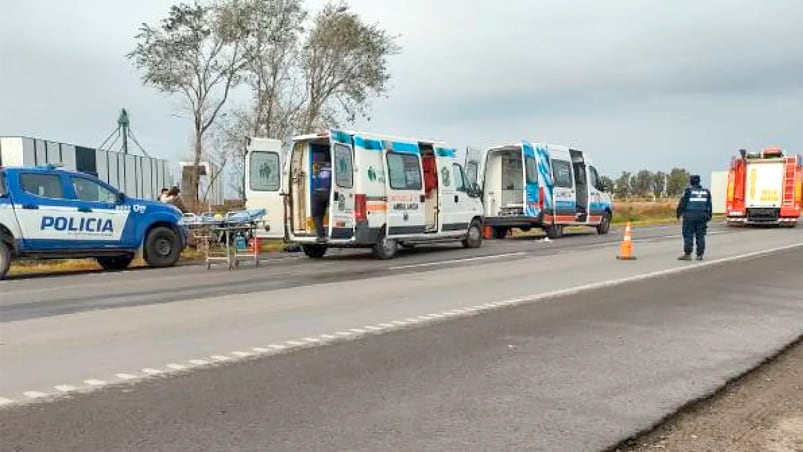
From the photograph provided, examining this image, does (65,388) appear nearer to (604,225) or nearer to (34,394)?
(34,394)

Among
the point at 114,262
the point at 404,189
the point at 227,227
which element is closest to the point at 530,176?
the point at 404,189

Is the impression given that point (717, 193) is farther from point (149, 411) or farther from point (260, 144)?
point (149, 411)

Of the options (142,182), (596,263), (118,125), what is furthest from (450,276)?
(118,125)

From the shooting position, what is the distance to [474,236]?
2002 cm

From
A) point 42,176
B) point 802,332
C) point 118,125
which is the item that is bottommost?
point 802,332

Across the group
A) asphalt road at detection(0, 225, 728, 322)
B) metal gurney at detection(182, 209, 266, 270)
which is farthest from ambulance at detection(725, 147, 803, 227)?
metal gurney at detection(182, 209, 266, 270)

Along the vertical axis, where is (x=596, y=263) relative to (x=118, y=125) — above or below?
below

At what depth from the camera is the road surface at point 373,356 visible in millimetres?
4594

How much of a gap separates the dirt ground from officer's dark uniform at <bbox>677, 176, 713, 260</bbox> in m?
9.67

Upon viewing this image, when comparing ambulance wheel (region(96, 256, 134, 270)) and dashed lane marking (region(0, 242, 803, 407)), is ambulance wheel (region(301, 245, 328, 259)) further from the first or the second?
dashed lane marking (region(0, 242, 803, 407))

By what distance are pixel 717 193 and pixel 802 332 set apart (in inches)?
1418

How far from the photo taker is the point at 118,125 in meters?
38.0

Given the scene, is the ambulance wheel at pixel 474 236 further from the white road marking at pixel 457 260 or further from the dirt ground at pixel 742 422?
the dirt ground at pixel 742 422

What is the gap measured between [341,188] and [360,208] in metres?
0.66
